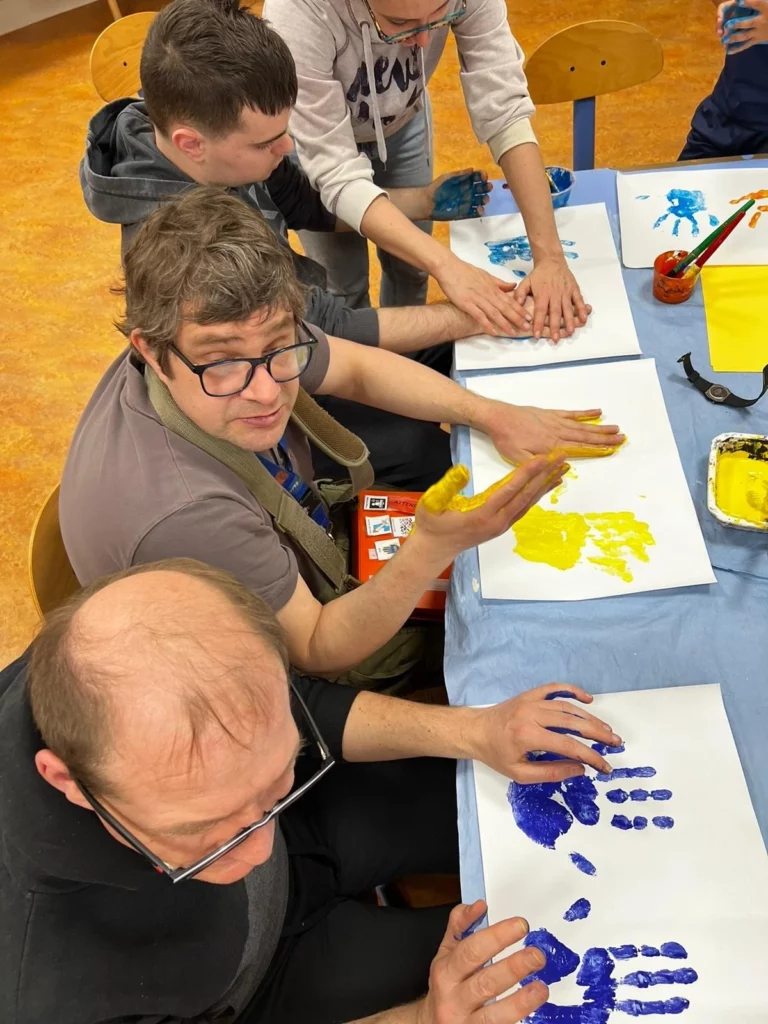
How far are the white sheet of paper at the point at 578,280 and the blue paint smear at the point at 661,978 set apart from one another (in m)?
0.97

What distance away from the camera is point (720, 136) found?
6.66ft

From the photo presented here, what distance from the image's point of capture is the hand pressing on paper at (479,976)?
0.83 meters

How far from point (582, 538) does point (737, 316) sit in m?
0.58

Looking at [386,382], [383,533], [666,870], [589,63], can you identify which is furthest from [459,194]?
[666,870]

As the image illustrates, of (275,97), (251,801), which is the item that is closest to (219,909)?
(251,801)

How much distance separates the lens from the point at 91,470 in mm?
1139

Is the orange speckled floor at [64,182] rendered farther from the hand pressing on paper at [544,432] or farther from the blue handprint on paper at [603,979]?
the blue handprint on paper at [603,979]

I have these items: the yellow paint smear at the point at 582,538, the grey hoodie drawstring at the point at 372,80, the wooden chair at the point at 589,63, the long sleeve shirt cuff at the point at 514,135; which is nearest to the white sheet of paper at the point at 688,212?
the long sleeve shirt cuff at the point at 514,135

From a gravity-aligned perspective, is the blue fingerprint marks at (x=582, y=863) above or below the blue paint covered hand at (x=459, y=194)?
below

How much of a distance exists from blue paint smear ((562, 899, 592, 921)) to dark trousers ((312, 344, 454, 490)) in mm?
962

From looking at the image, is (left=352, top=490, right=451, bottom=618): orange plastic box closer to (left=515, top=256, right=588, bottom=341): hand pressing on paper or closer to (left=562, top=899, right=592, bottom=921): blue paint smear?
(left=515, top=256, right=588, bottom=341): hand pressing on paper

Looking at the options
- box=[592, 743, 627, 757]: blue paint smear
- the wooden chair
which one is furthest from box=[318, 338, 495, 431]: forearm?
the wooden chair

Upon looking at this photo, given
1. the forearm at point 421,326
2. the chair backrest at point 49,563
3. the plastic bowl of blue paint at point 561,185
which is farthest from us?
the plastic bowl of blue paint at point 561,185

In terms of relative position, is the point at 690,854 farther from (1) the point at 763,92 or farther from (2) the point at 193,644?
(1) the point at 763,92
